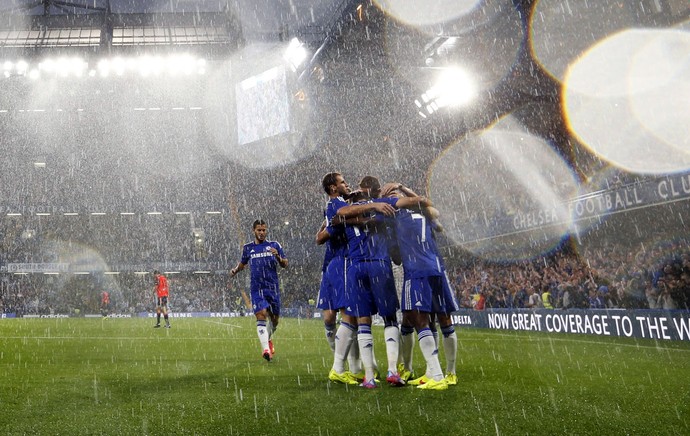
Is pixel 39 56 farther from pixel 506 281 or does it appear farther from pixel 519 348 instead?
pixel 519 348

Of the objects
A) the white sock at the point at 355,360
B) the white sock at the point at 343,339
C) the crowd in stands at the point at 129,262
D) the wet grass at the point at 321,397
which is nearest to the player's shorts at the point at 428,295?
the white sock at the point at 343,339

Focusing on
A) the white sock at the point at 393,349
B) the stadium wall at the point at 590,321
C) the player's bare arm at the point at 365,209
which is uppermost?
the player's bare arm at the point at 365,209

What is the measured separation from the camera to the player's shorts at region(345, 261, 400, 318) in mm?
5441

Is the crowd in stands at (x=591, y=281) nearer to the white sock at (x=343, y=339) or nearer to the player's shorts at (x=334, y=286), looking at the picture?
the player's shorts at (x=334, y=286)

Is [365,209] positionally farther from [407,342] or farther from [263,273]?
[263,273]

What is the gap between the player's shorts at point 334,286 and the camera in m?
5.79

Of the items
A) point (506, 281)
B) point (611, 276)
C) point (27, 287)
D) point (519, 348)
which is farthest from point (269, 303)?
point (27, 287)

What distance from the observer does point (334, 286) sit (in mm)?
5957

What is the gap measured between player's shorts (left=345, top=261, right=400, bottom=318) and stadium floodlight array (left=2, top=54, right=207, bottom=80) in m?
40.0

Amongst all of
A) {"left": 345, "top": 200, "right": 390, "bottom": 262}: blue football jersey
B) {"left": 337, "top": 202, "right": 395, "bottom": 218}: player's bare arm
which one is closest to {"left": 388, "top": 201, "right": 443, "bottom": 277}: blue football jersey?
{"left": 345, "top": 200, "right": 390, "bottom": 262}: blue football jersey

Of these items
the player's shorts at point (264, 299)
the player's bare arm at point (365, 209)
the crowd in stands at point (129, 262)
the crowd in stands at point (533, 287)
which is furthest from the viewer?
the crowd in stands at point (129, 262)

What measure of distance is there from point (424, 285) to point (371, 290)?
0.52 meters

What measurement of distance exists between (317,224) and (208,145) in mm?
11398

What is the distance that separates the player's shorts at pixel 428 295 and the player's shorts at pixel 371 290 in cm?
13
